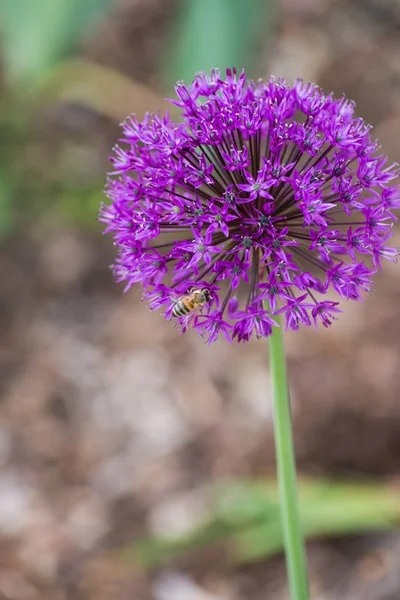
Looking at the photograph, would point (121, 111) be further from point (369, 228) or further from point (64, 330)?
point (369, 228)

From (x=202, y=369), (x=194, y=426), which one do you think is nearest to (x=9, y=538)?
(x=194, y=426)

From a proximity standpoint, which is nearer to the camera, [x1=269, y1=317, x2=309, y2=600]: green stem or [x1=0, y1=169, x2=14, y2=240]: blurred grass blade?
[x1=269, y1=317, x2=309, y2=600]: green stem

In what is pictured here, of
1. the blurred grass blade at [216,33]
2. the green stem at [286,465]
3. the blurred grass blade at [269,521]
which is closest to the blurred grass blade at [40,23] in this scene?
the blurred grass blade at [216,33]

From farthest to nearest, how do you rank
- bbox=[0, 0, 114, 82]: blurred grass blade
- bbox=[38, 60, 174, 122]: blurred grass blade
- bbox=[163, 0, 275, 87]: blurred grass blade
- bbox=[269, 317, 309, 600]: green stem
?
bbox=[38, 60, 174, 122]: blurred grass blade < bbox=[163, 0, 275, 87]: blurred grass blade < bbox=[0, 0, 114, 82]: blurred grass blade < bbox=[269, 317, 309, 600]: green stem

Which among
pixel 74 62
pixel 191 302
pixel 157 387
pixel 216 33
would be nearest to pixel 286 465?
pixel 191 302

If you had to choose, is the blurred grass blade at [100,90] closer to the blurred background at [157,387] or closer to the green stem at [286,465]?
the blurred background at [157,387]

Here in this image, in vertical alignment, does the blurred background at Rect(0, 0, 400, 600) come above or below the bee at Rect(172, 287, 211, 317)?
above

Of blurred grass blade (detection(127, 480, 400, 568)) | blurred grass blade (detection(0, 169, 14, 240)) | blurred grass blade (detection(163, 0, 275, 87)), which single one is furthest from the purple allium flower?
blurred grass blade (detection(0, 169, 14, 240))

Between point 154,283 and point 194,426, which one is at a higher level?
point 194,426

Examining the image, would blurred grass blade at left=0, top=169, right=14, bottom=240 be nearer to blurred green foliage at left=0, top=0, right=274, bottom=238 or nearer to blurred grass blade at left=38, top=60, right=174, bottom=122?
blurred green foliage at left=0, top=0, right=274, bottom=238
